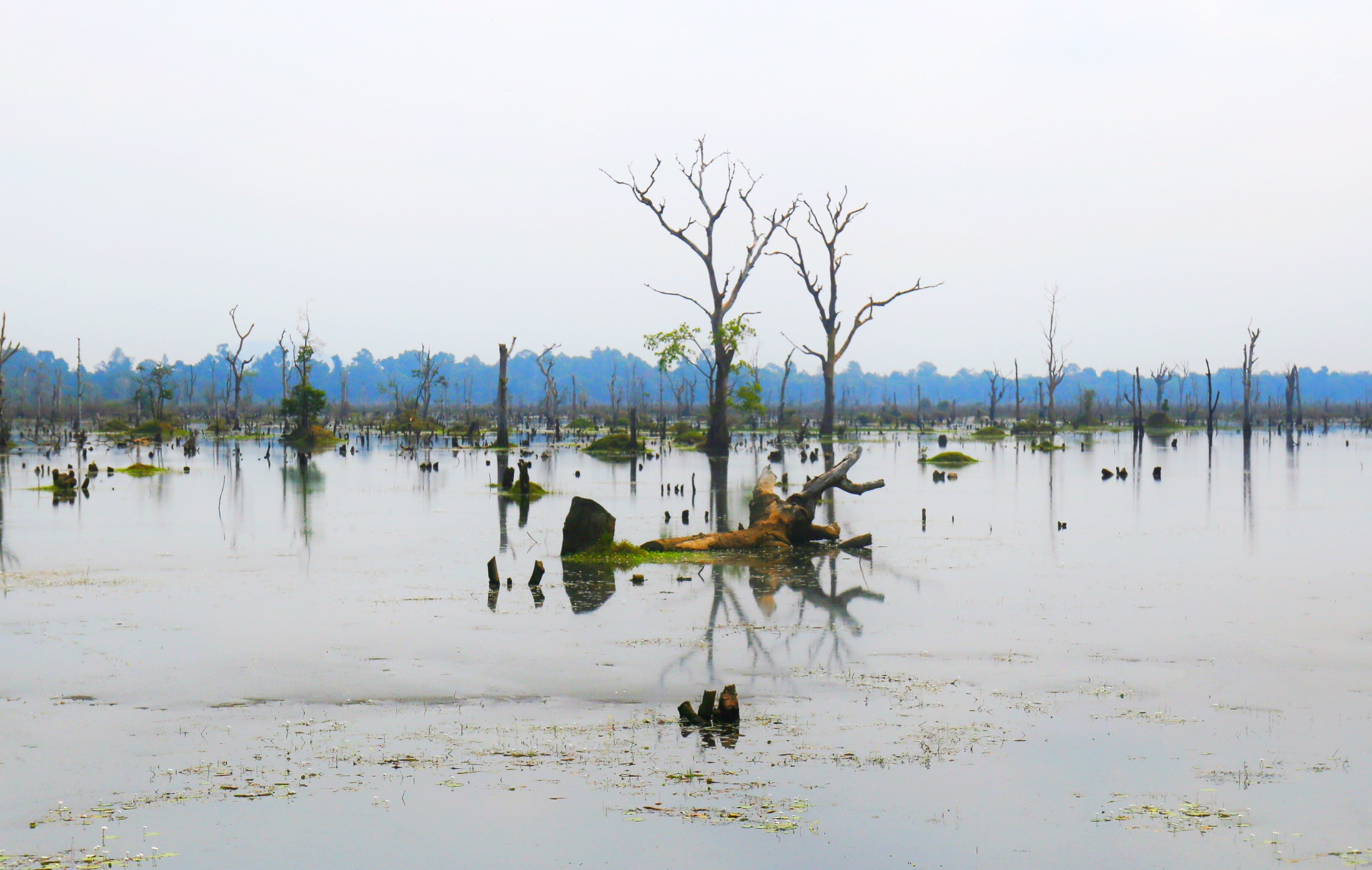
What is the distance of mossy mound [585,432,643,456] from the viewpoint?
52.3m

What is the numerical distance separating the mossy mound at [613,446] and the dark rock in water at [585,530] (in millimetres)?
33337

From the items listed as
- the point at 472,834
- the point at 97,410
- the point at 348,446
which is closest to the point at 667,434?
the point at 348,446

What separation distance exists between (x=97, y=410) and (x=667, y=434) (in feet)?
235

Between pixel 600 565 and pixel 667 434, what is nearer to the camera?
pixel 600 565

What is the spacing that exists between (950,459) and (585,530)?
28725mm

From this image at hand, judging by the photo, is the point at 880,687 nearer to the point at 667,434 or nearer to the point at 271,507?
Result: the point at 271,507

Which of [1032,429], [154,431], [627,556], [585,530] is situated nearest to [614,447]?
[154,431]

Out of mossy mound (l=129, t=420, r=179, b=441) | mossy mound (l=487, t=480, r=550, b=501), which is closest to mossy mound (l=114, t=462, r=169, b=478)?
mossy mound (l=487, t=480, r=550, b=501)

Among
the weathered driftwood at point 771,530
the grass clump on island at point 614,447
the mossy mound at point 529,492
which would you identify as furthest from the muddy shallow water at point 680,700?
the grass clump on island at point 614,447

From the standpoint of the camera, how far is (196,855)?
642 centimetres

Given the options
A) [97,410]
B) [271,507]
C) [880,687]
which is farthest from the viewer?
[97,410]

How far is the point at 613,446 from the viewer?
54188 mm

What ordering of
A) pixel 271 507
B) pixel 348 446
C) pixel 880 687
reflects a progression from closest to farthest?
pixel 880 687 < pixel 271 507 < pixel 348 446

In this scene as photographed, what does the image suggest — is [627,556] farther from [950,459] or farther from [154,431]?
[154,431]
